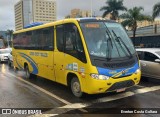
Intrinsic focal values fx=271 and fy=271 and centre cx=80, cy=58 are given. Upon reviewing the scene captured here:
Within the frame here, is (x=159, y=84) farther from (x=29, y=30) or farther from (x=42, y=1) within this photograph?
(x=42, y=1)

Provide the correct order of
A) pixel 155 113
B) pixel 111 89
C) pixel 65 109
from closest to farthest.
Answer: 1. pixel 155 113
2. pixel 65 109
3. pixel 111 89

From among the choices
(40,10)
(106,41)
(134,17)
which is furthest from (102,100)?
(40,10)

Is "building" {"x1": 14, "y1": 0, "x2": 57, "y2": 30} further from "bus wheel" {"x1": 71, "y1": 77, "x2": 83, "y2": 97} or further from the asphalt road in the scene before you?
"bus wheel" {"x1": 71, "y1": 77, "x2": 83, "y2": 97}

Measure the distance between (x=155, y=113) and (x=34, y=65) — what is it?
7.33 m

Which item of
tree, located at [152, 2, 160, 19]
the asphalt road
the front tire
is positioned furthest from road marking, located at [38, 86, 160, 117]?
tree, located at [152, 2, 160, 19]

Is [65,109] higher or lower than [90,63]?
lower

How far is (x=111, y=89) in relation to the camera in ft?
27.5

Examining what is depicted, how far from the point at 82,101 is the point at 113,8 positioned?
148ft

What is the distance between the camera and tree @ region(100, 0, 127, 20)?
52.0m

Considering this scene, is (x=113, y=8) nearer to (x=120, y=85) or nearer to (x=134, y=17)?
(x=134, y=17)

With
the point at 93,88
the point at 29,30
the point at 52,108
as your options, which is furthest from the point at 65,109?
the point at 29,30

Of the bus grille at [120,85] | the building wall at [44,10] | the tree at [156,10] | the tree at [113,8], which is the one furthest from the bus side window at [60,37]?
the building wall at [44,10]

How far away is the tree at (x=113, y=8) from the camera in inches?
2047

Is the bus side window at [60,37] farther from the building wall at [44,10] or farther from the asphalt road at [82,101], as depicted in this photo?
the building wall at [44,10]
